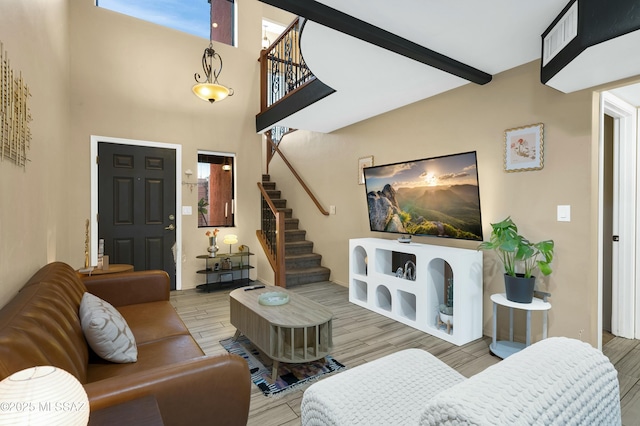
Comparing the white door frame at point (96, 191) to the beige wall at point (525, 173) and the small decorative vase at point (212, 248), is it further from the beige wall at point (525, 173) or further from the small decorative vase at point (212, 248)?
the beige wall at point (525, 173)

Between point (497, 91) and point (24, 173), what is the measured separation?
3640 mm

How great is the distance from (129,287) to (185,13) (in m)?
4.39

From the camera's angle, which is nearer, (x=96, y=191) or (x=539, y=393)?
(x=539, y=393)

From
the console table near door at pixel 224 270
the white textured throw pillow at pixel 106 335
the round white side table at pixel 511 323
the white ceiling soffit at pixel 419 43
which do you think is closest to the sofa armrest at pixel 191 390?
the white textured throw pillow at pixel 106 335

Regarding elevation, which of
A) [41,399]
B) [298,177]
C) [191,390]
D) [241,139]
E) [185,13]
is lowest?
[191,390]

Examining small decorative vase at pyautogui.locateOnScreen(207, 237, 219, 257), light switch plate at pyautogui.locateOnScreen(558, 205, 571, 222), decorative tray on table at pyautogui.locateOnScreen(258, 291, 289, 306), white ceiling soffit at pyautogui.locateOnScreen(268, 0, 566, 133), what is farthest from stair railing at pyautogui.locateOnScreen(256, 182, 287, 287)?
light switch plate at pyautogui.locateOnScreen(558, 205, 571, 222)

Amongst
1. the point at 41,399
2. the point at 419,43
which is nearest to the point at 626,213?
the point at 419,43

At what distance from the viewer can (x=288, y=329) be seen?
248cm

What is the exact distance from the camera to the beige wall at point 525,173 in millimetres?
2531

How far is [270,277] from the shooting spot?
16.4 ft

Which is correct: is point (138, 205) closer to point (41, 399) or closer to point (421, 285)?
point (421, 285)

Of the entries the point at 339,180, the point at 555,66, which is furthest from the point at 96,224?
the point at 555,66

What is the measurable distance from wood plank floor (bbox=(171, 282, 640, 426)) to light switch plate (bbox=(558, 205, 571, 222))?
46.6 inches

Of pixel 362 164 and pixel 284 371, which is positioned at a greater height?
pixel 362 164
